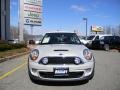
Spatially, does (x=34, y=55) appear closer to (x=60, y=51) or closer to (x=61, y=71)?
(x=60, y=51)

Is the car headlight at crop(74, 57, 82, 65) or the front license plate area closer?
the front license plate area

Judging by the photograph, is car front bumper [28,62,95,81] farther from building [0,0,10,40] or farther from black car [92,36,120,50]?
building [0,0,10,40]

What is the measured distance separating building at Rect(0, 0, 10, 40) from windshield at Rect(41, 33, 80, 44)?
25.8 meters

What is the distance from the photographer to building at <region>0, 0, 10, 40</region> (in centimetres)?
3578

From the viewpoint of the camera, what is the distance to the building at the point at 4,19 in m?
35.8

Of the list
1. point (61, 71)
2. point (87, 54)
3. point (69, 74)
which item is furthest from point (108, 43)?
point (61, 71)

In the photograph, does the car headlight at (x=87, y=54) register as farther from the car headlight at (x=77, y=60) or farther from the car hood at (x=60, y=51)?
the car headlight at (x=77, y=60)

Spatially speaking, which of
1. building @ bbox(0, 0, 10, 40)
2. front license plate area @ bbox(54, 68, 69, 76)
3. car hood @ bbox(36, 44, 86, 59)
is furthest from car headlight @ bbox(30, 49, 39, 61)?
building @ bbox(0, 0, 10, 40)

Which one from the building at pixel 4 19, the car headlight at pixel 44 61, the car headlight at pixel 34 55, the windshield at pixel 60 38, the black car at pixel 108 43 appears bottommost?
the black car at pixel 108 43

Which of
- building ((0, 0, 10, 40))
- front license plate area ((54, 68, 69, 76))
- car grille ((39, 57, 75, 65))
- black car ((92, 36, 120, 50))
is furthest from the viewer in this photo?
building ((0, 0, 10, 40))

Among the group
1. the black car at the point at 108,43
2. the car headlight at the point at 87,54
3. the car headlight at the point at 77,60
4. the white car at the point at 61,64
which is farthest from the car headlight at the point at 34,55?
the black car at the point at 108,43

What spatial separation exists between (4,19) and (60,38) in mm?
28238

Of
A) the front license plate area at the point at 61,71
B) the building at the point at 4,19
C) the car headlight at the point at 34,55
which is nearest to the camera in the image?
the front license plate area at the point at 61,71

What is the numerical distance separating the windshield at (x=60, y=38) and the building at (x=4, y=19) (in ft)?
84.6
